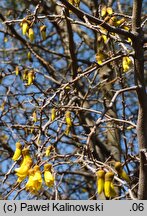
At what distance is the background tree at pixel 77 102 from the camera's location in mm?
2170

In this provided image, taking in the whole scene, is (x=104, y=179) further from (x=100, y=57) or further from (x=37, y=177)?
(x=100, y=57)

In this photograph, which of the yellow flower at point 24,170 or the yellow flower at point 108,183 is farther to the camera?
the yellow flower at point 24,170

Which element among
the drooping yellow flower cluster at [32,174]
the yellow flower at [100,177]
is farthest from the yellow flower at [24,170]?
the yellow flower at [100,177]

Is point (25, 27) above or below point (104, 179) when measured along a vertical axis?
above

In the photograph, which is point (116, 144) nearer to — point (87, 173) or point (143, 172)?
point (87, 173)

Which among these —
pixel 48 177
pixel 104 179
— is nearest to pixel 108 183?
pixel 104 179

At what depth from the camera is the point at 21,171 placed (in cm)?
206

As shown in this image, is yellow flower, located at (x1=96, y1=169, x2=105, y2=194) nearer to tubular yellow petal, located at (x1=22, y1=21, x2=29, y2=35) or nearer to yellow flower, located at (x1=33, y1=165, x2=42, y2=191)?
yellow flower, located at (x1=33, y1=165, x2=42, y2=191)

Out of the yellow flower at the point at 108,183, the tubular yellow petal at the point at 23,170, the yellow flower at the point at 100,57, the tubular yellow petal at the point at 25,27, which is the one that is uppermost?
the tubular yellow petal at the point at 25,27

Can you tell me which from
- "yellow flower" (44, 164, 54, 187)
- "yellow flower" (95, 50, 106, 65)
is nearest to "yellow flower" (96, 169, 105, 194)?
"yellow flower" (44, 164, 54, 187)

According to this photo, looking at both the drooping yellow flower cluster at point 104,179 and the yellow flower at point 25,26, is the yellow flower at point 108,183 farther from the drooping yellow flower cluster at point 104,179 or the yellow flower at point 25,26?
the yellow flower at point 25,26

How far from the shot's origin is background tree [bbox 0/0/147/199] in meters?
2.17

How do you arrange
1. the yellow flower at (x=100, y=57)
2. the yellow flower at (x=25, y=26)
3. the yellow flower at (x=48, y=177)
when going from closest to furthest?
the yellow flower at (x=48, y=177) < the yellow flower at (x=25, y=26) < the yellow flower at (x=100, y=57)

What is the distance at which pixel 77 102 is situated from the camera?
370 cm
